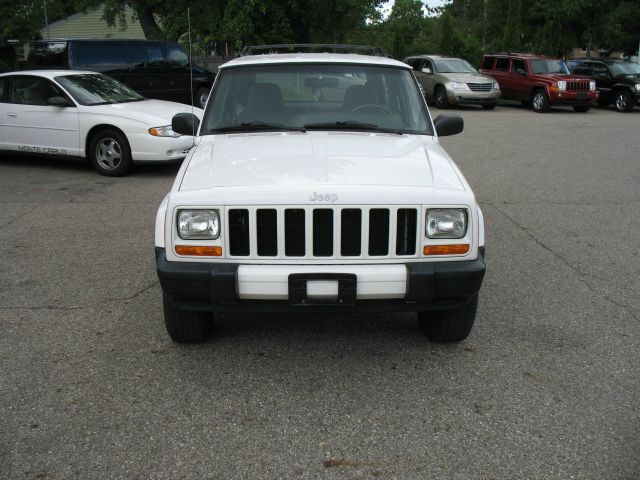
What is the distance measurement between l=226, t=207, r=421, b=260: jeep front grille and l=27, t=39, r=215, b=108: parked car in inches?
467

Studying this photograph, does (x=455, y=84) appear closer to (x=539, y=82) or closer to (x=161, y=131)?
Result: (x=539, y=82)

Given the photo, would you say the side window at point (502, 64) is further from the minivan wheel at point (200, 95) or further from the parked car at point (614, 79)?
the minivan wheel at point (200, 95)

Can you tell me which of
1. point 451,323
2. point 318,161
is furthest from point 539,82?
point 318,161

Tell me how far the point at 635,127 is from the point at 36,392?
17.2m

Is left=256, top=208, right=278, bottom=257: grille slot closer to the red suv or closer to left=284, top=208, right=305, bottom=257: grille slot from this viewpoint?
left=284, top=208, right=305, bottom=257: grille slot

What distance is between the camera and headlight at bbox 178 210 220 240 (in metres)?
3.63

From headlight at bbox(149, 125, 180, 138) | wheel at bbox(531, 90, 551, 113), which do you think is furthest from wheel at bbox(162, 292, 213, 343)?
wheel at bbox(531, 90, 551, 113)

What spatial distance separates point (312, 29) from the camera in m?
23.6

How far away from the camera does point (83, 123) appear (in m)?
9.95

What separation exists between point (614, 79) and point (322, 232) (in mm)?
21565

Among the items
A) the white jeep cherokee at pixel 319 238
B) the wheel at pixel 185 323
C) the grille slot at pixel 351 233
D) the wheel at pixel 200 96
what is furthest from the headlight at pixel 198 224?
the wheel at pixel 200 96

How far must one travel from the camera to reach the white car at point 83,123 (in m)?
9.80

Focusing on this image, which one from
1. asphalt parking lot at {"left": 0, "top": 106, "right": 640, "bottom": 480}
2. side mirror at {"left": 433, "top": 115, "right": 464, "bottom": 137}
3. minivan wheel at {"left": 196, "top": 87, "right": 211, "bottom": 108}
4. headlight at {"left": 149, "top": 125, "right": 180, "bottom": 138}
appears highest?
side mirror at {"left": 433, "top": 115, "right": 464, "bottom": 137}

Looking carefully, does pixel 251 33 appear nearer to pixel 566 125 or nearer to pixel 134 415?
pixel 566 125
